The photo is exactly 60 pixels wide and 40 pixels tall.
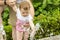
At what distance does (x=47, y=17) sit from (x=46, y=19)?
0.13 m

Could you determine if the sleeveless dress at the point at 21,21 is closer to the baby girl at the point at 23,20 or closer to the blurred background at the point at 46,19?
the baby girl at the point at 23,20

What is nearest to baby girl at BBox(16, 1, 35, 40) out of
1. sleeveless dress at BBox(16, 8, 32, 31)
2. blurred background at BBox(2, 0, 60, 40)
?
sleeveless dress at BBox(16, 8, 32, 31)

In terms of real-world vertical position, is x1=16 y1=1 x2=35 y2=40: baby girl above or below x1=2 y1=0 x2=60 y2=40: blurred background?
above

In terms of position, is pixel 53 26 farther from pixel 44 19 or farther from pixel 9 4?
pixel 9 4

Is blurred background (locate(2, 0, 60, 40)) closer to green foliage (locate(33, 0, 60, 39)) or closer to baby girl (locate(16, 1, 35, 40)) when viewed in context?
green foliage (locate(33, 0, 60, 39))

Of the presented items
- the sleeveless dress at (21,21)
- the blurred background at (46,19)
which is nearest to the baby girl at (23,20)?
the sleeveless dress at (21,21)

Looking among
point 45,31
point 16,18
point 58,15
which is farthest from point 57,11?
point 16,18

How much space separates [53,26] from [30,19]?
5.98 ft

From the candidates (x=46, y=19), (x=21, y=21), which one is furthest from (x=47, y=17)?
(x=21, y=21)

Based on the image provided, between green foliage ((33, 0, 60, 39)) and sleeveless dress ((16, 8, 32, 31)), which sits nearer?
sleeveless dress ((16, 8, 32, 31))

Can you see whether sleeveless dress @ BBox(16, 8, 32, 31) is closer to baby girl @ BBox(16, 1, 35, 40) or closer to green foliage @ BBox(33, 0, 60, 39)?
baby girl @ BBox(16, 1, 35, 40)

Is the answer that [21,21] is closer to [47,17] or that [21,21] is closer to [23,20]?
[23,20]

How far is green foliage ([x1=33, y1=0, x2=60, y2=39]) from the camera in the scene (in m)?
6.82

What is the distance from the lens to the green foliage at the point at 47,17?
22.4 ft
